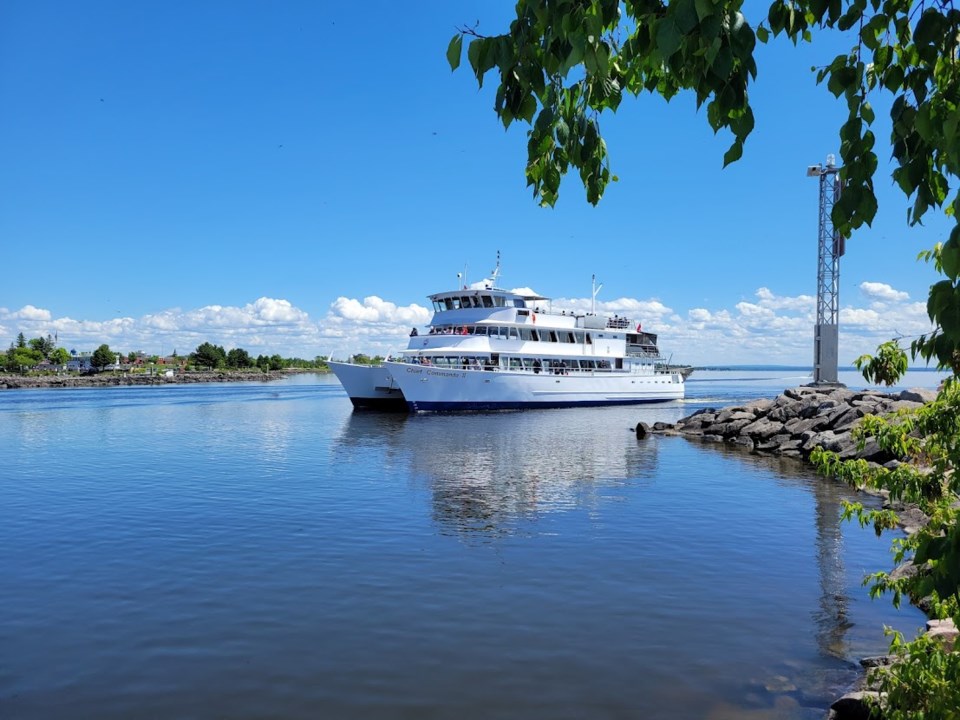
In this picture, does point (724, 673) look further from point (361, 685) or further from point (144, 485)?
point (144, 485)

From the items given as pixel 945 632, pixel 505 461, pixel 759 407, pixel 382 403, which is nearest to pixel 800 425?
pixel 759 407

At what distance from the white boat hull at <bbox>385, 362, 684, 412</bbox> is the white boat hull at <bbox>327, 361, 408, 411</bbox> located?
225 cm

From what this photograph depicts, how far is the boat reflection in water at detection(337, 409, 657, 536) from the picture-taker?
1572cm

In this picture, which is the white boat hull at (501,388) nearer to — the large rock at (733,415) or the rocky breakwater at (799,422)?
the rocky breakwater at (799,422)

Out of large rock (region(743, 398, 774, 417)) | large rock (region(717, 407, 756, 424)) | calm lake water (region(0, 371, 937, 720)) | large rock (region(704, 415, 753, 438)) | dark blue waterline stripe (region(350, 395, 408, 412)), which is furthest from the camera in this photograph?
dark blue waterline stripe (region(350, 395, 408, 412))

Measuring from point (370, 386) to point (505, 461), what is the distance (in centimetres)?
2757

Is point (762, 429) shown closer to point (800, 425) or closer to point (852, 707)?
point (800, 425)

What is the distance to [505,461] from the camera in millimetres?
23969

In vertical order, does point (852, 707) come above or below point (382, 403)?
below

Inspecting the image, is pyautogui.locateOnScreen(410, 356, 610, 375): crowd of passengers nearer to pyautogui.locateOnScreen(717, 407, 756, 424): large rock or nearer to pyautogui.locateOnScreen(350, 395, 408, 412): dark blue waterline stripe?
pyautogui.locateOnScreen(350, 395, 408, 412): dark blue waterline stripe

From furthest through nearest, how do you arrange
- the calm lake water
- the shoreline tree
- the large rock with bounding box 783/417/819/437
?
the shoreline tree → the large rock with bounding box 783/417/819/437 → the calm lake water

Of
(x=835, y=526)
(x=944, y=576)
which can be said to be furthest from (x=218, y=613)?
(x=835, y=526)

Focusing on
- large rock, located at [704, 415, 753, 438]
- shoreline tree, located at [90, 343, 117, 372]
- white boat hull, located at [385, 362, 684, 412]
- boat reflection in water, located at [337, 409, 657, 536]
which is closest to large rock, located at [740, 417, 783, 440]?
large rock, located at [704, 415, 753, 438]

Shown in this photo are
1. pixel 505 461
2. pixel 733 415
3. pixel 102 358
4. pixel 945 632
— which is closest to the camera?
pixel 945 632
